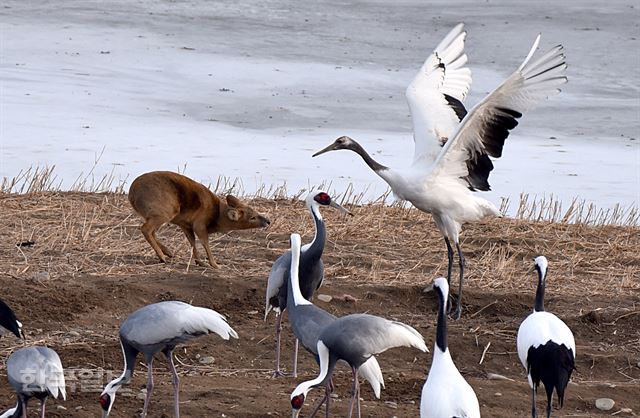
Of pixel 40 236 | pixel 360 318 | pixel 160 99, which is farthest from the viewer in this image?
pixel 160 99

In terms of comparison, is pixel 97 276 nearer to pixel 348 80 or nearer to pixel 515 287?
pixel 515 287

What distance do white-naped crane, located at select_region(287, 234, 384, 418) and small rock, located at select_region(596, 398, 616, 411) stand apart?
1.00 m

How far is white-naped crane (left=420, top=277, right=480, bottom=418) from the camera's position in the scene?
14.8 ft

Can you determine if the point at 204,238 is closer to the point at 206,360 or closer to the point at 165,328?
the point at 206,360

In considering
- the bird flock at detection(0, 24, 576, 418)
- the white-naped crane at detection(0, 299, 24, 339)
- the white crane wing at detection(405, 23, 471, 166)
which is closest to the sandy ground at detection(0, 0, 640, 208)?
the white crane wing at detection(405, 23, 471, 166)

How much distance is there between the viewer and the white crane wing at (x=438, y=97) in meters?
8.15

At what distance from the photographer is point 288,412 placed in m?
5.16

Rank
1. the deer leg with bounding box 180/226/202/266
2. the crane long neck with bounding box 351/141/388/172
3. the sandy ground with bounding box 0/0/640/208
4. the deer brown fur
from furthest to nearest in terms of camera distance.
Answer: the sandy ground with bounding box 0/0/640/208 → the deer leg with bounding box 180/226/202/266 → the deer brown fur → the crane long neck with bounding box 351/141/388/172

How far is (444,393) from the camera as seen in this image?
456 centimetres

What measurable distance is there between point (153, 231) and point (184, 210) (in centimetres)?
34

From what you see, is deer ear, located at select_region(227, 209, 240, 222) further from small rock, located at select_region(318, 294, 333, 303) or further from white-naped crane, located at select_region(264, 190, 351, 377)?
white-naped crane, located at select_region(264, 190, 351, 377)

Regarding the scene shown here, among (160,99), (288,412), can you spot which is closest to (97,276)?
(288,412)

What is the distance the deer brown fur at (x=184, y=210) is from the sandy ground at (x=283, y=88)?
6.43 feet

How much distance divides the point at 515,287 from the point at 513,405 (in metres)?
1.98
